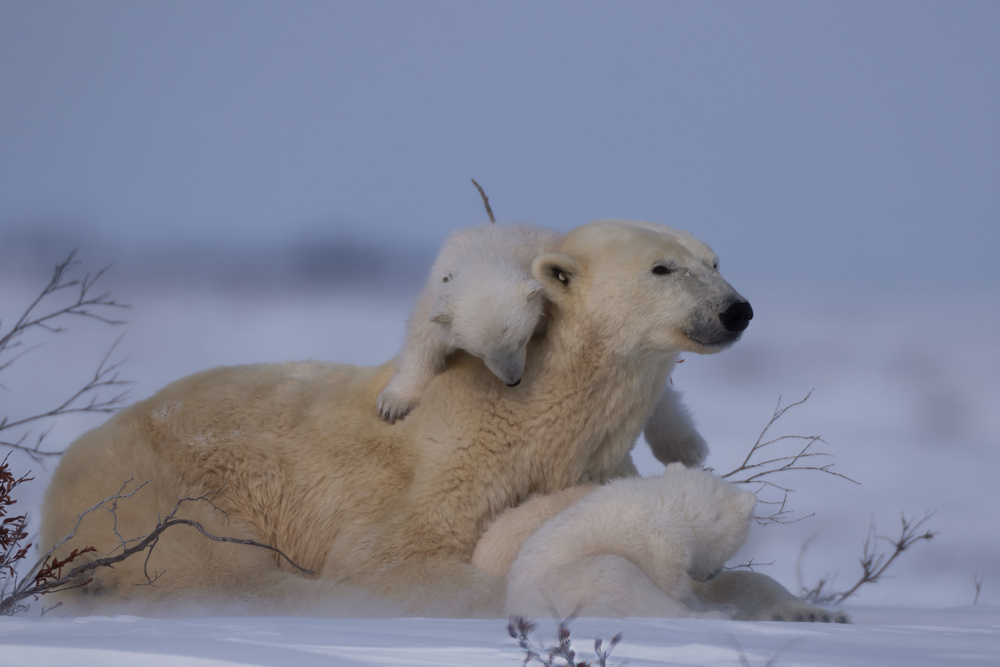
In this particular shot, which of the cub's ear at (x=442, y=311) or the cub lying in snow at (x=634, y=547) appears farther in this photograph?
the cub's ear at (x=442, y=311)

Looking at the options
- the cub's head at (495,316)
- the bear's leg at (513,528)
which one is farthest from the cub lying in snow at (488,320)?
the bear's leg at (513,528)

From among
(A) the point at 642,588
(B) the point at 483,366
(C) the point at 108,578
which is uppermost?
(B) the point at 483,366

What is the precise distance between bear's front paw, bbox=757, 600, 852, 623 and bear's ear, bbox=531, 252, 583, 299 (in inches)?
50.6

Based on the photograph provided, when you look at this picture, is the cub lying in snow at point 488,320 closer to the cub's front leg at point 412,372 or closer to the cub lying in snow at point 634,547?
the cub's front leg at point 412,372

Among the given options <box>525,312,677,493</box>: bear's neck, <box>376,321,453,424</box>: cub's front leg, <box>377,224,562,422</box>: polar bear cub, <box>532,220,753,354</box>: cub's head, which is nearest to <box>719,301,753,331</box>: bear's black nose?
<box>532,220,753,354</box>: cub's head

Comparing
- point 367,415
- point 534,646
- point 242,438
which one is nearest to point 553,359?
point 367,415

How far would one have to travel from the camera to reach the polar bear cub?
301 centimetres

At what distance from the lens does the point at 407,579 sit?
3.23 metres

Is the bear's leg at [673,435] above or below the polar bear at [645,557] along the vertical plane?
above

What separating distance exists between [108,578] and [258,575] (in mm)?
517

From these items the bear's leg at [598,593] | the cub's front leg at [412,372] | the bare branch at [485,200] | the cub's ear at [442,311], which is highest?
the bare branch at [485,200]

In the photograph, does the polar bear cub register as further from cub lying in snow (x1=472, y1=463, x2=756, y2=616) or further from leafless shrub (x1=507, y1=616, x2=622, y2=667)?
leafless shrub (x1=507, y1=616, x2=622, y2=667)

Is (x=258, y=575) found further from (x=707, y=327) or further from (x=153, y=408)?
(x=707, y=327)

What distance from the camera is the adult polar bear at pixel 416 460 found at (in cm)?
324
